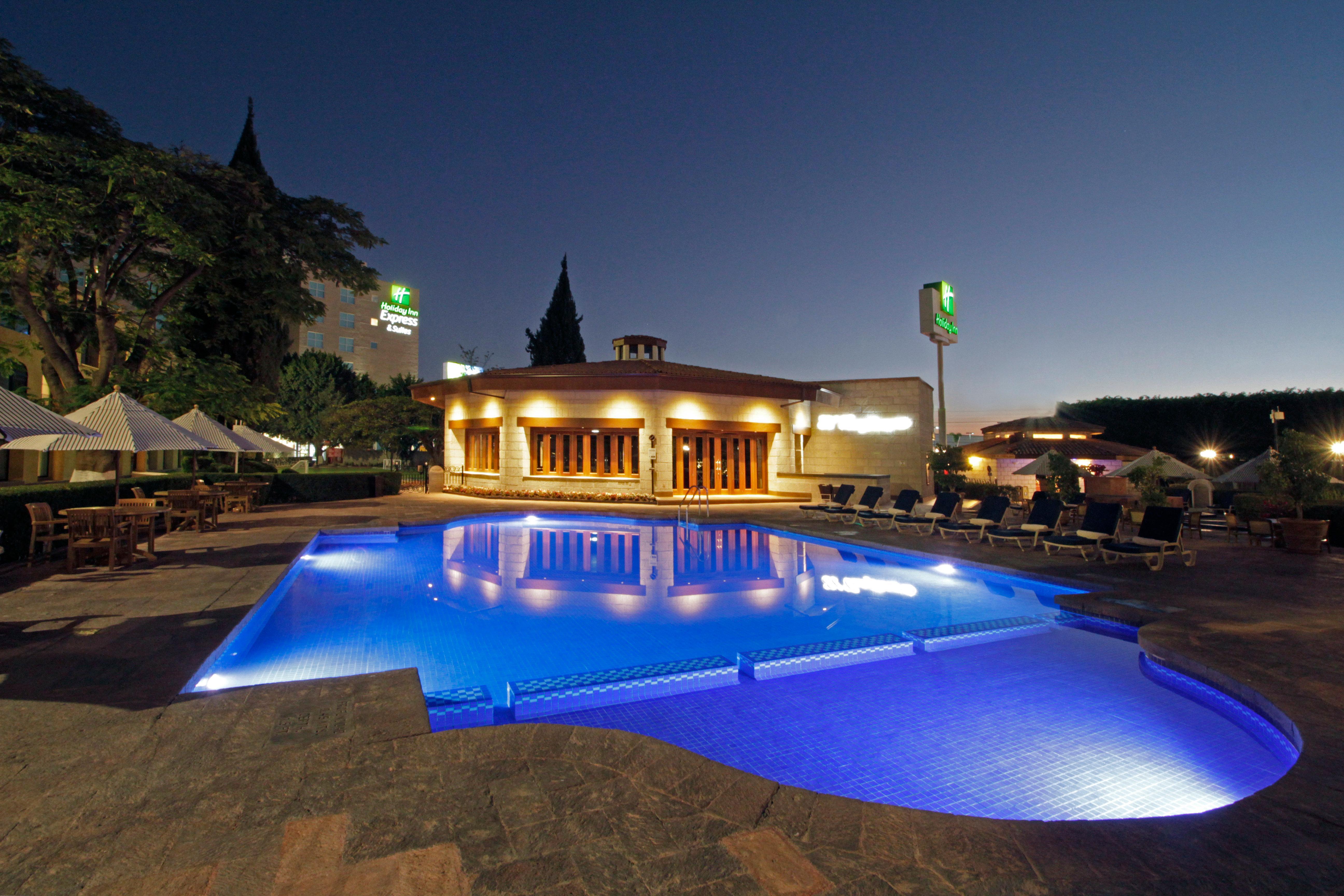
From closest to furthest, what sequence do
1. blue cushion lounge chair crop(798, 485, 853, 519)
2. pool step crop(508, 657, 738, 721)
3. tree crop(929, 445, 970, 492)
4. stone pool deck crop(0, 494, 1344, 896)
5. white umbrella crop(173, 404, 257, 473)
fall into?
stone pool deck crop(0, 494, 1344, 896)
pool step crop(508, 657, 738, 721)
white umbrella crop(173, 404, 257, 473)
blue cushion lounge chair crop(798, 485, 853, 519)
tree crop(929, 445, 970, 492)

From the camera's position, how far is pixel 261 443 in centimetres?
1455

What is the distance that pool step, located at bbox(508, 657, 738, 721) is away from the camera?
478cm

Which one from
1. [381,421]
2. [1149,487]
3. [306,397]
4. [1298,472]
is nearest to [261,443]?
[381,421]

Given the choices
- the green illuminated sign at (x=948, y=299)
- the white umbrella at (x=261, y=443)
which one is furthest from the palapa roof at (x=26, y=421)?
the green illuminated sign at (x=948, y=299)

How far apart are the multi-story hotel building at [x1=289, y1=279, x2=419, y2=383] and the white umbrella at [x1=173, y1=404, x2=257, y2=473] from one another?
53536 mm

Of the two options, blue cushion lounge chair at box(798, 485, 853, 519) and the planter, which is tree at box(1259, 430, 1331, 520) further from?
blue cushion lounge chair at box(798, 485, 853, 519)

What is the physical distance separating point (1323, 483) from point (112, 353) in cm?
2345

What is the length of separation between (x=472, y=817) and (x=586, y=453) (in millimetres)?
18377

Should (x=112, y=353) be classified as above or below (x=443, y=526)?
above

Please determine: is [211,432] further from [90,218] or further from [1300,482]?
[1300,482]

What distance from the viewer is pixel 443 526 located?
575 inches

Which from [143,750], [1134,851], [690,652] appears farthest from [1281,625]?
[143,750]

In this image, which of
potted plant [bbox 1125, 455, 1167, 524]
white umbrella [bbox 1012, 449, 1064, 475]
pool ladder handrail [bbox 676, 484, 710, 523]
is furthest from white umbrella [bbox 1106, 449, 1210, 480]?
pool ladder handrail [bbox 676, 484, 710, 523]

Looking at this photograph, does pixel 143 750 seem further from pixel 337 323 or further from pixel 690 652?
pixel 337 323
